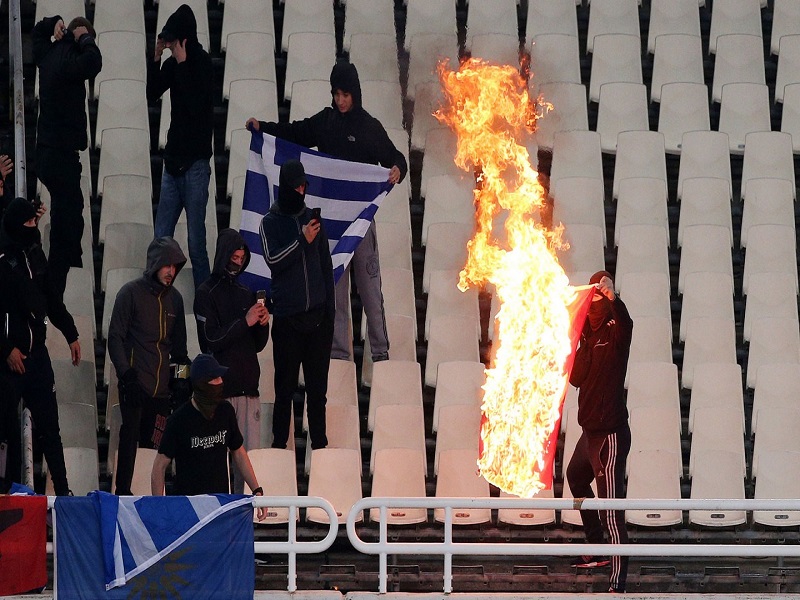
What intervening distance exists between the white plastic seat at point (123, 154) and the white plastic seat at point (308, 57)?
1288mm

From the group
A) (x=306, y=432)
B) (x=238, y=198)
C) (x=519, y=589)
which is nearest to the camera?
(x=519, y=589)

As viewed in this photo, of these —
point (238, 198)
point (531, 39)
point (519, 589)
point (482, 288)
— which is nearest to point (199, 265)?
point (238, 198)

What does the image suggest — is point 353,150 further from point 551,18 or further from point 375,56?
point 551,18

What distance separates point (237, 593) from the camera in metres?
7.09

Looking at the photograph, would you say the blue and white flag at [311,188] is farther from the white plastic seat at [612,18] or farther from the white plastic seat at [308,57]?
the white plastic seat at [612,18]

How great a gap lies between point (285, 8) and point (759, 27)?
12.2ft

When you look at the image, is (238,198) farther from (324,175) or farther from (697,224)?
(697,224)

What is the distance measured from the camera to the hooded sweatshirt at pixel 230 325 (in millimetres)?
8547

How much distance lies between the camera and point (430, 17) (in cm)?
1192

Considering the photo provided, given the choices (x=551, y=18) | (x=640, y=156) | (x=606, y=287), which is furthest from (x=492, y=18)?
(x=606, y=287)

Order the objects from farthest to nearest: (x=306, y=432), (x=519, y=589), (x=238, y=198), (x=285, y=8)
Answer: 1. (x=285, y=8)
2. (x=238, y=198)
3. (x=306, y=432)
4. (x=519, y=589)

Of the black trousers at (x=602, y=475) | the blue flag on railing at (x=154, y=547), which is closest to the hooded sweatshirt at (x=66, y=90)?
the blue flag on railing at (x=154, y=547)

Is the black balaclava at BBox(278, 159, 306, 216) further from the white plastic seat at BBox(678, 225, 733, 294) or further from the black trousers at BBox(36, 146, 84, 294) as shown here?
the white plastic seat at BBox(678, 225, 733, 294)

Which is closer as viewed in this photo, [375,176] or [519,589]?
[519,589]
